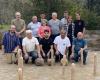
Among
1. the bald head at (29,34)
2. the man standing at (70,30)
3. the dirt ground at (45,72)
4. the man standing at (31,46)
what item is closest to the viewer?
the dirt ground at (45,72)

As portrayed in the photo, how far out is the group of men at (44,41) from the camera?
13.7m

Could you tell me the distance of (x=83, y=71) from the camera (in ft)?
41.3

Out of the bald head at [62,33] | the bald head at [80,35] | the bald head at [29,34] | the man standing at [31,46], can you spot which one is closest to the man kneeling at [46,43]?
the man standing at [31,46]

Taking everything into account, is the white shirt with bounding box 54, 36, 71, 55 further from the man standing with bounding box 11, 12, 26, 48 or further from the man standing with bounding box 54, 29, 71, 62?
the man standing with bounding box 11, 12, 26, 48

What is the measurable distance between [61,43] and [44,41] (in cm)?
60

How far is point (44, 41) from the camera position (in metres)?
14.0

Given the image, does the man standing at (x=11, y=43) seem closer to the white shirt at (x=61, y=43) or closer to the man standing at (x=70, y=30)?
the white shirt at (x=61, y=43)

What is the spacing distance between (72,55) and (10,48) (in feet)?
7.04

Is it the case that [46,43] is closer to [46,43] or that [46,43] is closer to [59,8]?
[46,43]

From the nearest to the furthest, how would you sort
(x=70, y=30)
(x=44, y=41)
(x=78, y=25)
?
(x=44, y=41), (x=70, y=30), (x=78, y=25)

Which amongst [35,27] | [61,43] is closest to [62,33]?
[61,43]

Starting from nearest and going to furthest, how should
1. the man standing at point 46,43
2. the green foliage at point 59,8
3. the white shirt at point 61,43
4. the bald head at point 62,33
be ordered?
the bald head at point 62,33 < the white shirt at point 61,43 < the man standing at point 46,43 < the green foliage at point 59,8

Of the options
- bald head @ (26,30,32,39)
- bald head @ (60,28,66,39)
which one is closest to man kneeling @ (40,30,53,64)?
bald head @ (60,28,66,39)

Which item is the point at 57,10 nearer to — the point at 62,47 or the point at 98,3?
the point at 98,3
